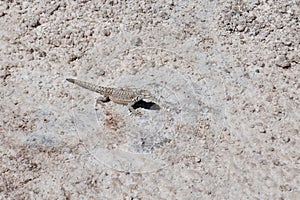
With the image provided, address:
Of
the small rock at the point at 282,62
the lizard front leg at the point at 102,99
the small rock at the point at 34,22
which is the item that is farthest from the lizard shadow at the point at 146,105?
the small rock at the point at 34,22

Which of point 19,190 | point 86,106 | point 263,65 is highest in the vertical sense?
point 263,65

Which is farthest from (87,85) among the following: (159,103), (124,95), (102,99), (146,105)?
(159,103)

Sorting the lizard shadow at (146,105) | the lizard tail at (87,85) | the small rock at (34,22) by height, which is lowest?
the lizard shadow at (146,105)

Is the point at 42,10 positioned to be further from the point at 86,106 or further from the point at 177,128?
the point at 177,128

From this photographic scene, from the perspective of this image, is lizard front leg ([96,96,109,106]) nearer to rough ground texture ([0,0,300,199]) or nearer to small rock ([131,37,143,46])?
rough ground texture ([0,0,300,199])

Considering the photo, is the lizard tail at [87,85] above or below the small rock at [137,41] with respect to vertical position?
below

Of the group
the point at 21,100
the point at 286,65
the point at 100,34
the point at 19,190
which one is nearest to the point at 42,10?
the point at 100,34

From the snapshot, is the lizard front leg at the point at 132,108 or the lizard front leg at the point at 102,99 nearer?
the lizard front leg at the point at 132,108

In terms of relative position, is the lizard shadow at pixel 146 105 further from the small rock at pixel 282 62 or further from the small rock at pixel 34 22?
the small rock at pixel 34 22

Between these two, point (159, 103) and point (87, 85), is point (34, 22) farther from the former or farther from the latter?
point (159, 103)
